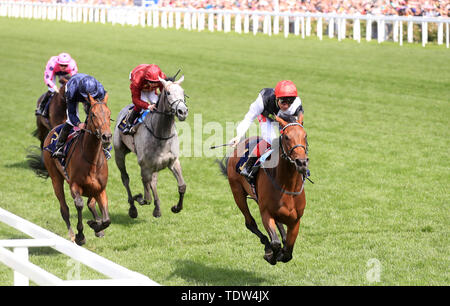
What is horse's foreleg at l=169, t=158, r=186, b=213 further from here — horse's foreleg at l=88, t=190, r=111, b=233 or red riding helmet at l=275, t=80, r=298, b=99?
red riding helmet at l=275, t=80, r=298, b=99

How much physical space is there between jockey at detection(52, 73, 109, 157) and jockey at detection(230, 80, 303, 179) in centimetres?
162

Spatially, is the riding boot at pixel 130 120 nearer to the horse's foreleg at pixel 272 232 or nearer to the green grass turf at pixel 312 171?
the green grass turf at pixel 312 171

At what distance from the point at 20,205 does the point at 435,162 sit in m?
6.42

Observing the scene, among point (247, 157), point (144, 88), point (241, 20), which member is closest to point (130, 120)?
point (144, 88)

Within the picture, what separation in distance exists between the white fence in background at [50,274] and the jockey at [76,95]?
2.24 m

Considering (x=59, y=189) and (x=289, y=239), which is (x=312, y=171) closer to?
(x=59, y=189)

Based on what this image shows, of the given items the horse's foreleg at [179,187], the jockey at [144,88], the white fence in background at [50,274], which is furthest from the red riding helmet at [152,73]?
the white fence in background at [50,274]

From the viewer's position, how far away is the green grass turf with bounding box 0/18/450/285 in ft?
23.2

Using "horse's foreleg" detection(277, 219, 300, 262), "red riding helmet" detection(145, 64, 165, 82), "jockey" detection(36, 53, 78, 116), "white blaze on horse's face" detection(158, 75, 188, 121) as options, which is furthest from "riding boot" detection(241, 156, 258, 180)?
"jockey" detection(36, 53, 78, 116)

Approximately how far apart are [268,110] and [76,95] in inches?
85.6

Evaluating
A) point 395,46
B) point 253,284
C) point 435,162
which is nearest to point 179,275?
point 253,284

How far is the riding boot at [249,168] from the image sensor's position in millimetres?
6574

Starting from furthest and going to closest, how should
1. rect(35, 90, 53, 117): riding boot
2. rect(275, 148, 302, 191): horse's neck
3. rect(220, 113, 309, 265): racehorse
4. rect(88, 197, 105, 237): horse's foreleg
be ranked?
rect(35, 90, 53, 117): riding boot, rect(88, 197, 105, 237): horse's foreleg, rect(275, 148, 302, 191): horse's neck, rect(220, 113, 309, 265): racehorse

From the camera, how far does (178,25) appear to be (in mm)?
33406
